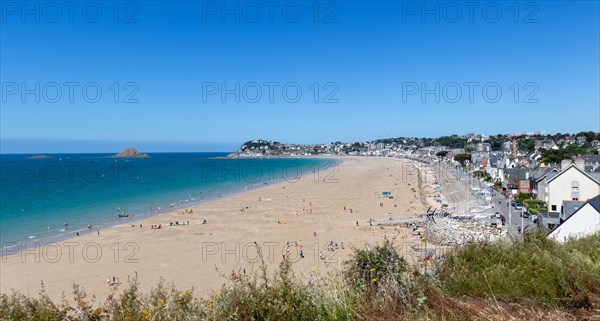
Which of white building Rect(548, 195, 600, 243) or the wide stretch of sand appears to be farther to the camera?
the wide stretch of sand

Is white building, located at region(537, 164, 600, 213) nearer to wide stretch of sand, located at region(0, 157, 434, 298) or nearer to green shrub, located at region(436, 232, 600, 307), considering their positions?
wide stretch of sand, located at region(0, 157, 434, 298)

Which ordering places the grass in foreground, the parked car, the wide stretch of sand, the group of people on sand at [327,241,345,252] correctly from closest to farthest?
1. the grass in foreground
2. the wide stretch of sand
3. the group of people on sand at [327,241,345,252]
4. the parked car

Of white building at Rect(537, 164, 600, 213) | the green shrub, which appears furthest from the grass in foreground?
white building at Rect(537, 164, 600, 213)

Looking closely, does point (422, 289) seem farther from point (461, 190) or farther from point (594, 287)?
point (461, 190)

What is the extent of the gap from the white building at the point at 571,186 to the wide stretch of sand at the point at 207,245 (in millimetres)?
9877

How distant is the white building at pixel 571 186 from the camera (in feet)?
75.9

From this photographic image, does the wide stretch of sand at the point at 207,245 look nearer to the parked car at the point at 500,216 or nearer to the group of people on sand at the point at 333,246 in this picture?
the group of people on sand at the point at 333,246

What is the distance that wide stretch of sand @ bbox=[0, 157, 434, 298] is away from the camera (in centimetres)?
1602

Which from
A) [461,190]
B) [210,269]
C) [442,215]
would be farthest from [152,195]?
[461,190]

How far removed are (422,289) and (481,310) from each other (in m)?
0.70

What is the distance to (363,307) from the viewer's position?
343 cm

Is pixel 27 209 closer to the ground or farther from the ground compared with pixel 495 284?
closer to the ground

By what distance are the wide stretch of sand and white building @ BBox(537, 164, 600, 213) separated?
9877mm

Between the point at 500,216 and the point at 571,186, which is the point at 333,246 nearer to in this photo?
the point at 500,216
